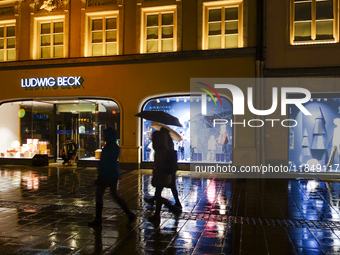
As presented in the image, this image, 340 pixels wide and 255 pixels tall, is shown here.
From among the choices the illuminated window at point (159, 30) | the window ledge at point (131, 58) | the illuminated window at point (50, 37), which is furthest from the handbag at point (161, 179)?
the illuminated window at point (50, 37)

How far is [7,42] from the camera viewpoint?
16328 mm

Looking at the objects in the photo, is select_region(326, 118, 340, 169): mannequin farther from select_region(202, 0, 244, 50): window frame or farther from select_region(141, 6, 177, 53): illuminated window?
select_region(141, 6, 177, 53): illuminated window

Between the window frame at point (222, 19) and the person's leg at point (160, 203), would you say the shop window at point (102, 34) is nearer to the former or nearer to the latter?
the window frame at point (222, 19)

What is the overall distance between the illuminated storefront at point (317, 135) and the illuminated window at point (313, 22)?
7.45 ft

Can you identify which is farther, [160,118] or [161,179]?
[160,118]

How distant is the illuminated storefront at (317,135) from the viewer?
12742 mm

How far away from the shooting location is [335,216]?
6855mm

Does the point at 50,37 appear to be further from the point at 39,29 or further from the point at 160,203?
the point at 160,203

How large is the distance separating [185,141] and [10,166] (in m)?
8.45

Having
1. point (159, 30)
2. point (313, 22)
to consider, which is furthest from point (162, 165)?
point (313, 22)

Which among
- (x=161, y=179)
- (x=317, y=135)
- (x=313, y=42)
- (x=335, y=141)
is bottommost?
(x=161, y=179)

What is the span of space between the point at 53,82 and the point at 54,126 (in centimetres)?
327

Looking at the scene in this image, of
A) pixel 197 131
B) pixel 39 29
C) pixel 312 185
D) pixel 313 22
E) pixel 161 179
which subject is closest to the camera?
pixel 161 179

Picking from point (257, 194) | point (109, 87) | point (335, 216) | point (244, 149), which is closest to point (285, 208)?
point (335, 216)
